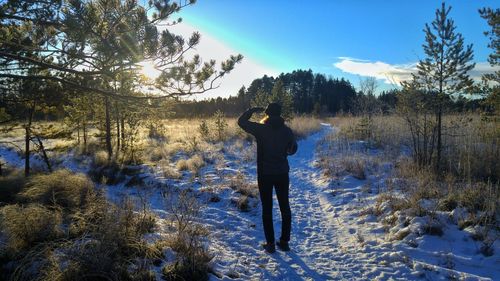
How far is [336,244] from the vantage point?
5703mm

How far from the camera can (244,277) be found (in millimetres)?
4344

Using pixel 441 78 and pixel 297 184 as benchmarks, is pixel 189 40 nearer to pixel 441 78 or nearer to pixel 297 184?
pixel 297 184

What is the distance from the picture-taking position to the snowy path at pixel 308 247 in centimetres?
455

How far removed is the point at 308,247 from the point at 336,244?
0.49m

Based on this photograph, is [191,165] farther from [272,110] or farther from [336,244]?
[272,110]

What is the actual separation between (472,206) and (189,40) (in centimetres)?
514

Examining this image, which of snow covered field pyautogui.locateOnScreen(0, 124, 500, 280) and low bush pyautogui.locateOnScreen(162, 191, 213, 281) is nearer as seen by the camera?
low bush pyautogui.locateOnScreen(162, 191, 213, 281)

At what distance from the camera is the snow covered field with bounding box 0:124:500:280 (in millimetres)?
4504

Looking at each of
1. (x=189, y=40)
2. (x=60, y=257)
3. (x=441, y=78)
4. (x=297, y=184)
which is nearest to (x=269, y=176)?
(x=189, y=40)

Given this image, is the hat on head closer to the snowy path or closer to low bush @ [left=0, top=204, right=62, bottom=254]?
the snowy path

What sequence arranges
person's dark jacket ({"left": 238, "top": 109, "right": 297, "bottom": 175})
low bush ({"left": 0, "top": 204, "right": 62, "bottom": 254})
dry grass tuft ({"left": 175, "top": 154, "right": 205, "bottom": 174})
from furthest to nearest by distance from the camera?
dry grass tuft ({"left": 175, "top": 154, "right": 205, "bottom": 174}) < person's dark jacket ({"left": 238, "top": 109, "right": 297, "bottom": 175}) < low bush ({"left": 0, "top": 204, "right": 62, "bottom": 254})

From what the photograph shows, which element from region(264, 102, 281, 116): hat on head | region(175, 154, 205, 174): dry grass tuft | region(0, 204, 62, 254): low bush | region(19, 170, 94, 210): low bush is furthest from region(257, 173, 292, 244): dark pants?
region(175, 154, 205, 174): dry grass tuft

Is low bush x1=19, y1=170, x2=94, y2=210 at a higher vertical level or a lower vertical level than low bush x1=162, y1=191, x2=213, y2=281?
higher

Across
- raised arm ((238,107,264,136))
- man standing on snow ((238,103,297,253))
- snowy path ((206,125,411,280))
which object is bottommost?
snowy path ((206,125,411,280))
